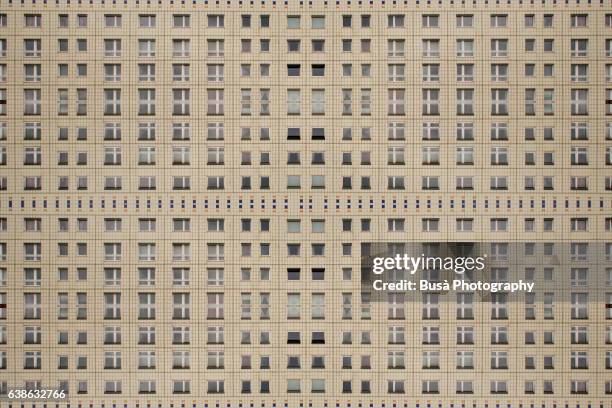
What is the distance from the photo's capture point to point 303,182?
116ft

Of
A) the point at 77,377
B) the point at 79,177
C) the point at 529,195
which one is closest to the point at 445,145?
the point at 529,195

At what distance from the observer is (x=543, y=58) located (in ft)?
116

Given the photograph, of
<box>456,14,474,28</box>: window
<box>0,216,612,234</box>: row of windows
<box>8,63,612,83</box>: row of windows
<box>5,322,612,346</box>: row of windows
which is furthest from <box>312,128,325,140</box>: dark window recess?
<box>5,322,612,346</box>: row of windows

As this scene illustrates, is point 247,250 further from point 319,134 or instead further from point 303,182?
point 319,134

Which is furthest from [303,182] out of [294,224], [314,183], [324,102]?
[324,102]

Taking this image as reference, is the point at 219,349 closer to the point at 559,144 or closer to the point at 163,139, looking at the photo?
the point at 163,139

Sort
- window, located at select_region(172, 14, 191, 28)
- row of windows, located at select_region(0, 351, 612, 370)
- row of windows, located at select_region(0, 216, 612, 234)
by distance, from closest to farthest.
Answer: row of windows, located at select_region(0, 216, 612, 234) → window, located at select_region(172, 14, 191, 28) → row of windows, located at select_region(0, 351, 612, 370)

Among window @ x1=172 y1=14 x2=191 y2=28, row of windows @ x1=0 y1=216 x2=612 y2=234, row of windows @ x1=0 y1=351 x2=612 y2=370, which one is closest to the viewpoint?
row of windows @ x1=0 y1=216 x2=612 y2=234

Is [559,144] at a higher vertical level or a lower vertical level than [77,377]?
higher

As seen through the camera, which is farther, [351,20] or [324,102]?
[324,102]

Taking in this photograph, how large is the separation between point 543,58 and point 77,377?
27478 millimetres

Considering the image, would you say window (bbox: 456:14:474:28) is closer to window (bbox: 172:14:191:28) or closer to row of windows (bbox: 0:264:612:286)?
row of windows (bbox: 0:264:612:286)

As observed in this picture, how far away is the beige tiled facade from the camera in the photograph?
3534 cm

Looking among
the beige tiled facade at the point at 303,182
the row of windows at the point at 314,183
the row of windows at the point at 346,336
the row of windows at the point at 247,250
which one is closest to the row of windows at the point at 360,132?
the beige tiled facade at the point at 303,182
